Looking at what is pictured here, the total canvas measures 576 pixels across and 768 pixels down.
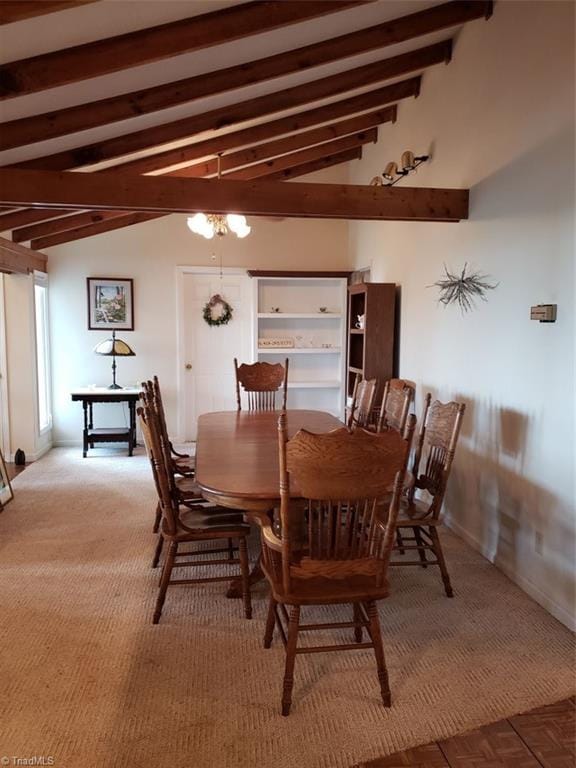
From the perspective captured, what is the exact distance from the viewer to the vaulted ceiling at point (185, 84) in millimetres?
2545

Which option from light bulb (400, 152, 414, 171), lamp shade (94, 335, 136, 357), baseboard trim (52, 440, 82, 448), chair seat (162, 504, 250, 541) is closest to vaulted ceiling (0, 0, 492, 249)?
light bulb (400, 152, 414, 171)

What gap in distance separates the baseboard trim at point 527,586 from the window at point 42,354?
175 inches

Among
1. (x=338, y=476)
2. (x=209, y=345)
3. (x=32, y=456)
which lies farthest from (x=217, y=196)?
(x=32, y=456)

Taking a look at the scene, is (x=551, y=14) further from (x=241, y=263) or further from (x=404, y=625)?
(x=241, y=263)

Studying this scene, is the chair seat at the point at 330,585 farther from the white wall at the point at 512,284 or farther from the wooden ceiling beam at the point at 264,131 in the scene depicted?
the wooden ceiling beam at the point at 264,131

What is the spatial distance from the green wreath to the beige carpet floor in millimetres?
3617

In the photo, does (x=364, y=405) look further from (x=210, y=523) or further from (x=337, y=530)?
(x=337, y=530)

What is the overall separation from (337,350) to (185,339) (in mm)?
1827

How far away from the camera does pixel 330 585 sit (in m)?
2.08

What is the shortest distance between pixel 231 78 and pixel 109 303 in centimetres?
356

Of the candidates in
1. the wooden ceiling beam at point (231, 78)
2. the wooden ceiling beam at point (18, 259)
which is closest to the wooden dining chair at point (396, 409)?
the wooden ceiling beam at point (231, 78)

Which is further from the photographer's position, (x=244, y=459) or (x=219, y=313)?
(x=219, y=313)

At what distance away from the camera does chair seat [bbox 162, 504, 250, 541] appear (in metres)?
2.65

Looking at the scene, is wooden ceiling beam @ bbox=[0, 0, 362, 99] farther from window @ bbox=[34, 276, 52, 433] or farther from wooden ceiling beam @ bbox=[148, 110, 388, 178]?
window @ bbox=[34, 276, 52, 433]
